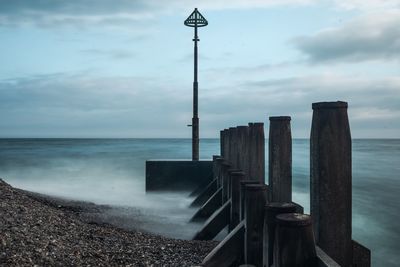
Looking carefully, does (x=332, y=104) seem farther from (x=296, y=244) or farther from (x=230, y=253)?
(x=230, y=253)

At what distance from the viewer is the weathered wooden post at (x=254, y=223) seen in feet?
13.6

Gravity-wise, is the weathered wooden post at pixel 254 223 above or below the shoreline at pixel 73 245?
above

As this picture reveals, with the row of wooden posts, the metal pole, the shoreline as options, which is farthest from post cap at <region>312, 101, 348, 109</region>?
the metal pole

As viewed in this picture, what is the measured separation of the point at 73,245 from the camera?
5.21 m

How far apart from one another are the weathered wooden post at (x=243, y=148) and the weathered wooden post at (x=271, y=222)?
3867mm

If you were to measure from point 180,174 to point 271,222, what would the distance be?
31.6 ft

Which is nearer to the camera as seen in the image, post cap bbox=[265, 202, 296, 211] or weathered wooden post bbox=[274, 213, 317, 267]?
weathered wooden post bbox=[274, 213, 317, 267]

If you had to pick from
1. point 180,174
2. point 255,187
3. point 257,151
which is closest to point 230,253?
point 255,187

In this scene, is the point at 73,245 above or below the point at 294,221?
below

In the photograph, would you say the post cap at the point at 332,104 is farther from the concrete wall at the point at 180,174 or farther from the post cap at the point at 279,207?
the concrete wall at the point at 180,174

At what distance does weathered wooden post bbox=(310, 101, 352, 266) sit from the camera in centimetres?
305

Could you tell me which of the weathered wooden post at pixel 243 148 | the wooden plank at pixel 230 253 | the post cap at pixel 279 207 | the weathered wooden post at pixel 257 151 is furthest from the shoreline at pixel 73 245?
the post cap at pixel 279 207

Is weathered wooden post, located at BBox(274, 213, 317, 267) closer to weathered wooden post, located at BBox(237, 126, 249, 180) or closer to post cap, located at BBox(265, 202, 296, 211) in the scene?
post cap, located at BBox(265, 202, 296, 211)

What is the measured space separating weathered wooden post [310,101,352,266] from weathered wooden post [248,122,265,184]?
351 centimetres
